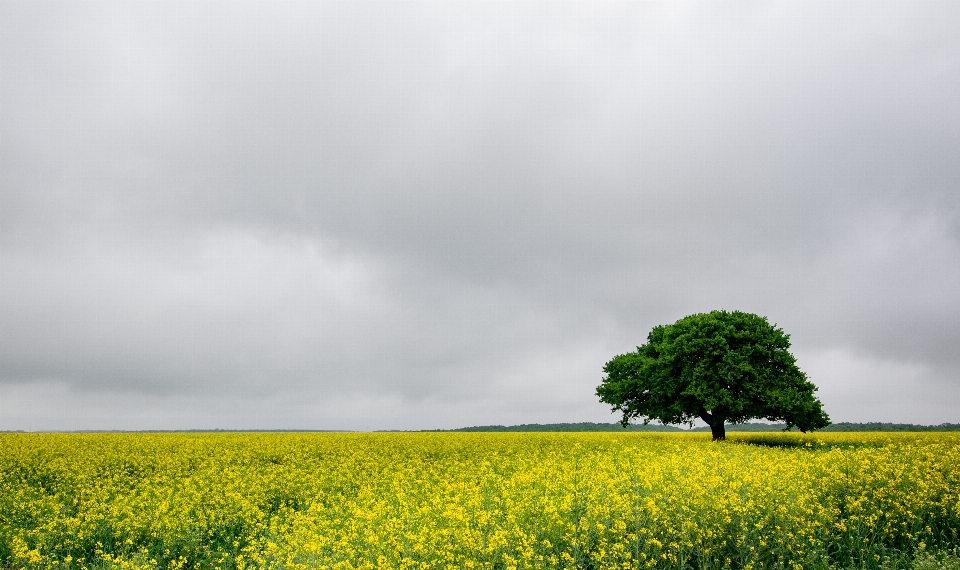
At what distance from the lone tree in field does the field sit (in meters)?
16.1

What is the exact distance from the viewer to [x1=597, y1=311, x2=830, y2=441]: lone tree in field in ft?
109

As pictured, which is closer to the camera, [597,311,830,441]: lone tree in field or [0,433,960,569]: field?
[0,433,960,569]: field

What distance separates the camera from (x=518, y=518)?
10547mm

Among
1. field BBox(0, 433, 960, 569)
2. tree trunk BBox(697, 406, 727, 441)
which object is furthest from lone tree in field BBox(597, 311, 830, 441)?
field BBox(0, 433, 960, 569)

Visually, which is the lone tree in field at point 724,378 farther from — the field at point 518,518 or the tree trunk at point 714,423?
the field at point 518,518

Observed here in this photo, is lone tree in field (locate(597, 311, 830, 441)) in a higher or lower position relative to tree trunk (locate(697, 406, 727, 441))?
higher

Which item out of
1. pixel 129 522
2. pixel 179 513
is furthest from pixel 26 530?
pixel 179 513

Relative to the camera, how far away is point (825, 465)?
15.2 m

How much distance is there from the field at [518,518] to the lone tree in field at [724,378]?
16.1 metres

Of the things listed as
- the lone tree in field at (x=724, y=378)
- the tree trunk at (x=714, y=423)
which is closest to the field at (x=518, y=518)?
the lone tree in field at (x=724, y=378)

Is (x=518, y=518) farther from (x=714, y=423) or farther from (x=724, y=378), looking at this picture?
(x=714, y=423)

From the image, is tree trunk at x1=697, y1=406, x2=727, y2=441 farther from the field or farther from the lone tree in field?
the field

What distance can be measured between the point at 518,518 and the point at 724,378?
26946 millimetres

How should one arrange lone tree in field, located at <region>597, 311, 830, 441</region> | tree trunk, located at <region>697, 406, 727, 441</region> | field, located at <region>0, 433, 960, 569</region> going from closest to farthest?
field, located at <region>0, 433, 960, 569</region>, lone tree in field, located at <region>597, 311, 830, 441</region>, tree trunk, located at <region>697, 406, 727, 441</region>
